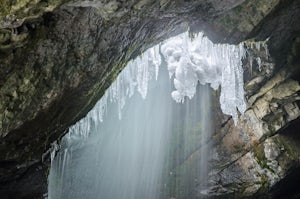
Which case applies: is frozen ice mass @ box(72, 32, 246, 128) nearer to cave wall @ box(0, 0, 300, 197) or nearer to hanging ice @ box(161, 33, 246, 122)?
hanging ice @ box(161, 33, 246, 122)

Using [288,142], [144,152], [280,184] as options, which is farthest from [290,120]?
[144,152]

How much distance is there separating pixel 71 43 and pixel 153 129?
11.7 m

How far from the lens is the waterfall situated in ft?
43.1

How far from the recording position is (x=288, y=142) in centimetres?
1302

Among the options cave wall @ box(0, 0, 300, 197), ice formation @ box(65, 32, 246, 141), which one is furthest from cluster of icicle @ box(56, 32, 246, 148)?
cave wall @ box(0, 0, 300, 197)

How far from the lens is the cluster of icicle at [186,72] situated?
12406 millimetres

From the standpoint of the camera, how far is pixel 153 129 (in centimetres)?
1684

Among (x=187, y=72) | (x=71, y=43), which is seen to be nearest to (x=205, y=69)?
(x=187, y=72)

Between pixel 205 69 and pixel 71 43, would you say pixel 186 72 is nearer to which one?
pixel 205 69

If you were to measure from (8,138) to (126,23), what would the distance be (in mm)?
2931

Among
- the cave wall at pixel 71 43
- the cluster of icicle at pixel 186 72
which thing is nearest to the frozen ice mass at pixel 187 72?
the cluster of icicle at pixel 186 72

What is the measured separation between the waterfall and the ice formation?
0.12 feet

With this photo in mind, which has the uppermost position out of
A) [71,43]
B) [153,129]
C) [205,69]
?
[205,69]

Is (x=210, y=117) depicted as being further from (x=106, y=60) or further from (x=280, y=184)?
(x=106, y=60)
